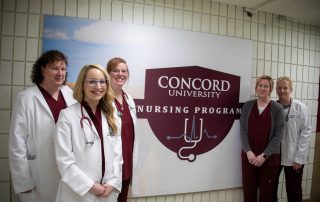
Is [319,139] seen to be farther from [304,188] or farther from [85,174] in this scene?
[85,174]

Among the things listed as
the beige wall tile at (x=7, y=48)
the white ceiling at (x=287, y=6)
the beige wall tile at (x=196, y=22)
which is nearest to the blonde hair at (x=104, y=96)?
the beige wall tile at (x=7, y=48)

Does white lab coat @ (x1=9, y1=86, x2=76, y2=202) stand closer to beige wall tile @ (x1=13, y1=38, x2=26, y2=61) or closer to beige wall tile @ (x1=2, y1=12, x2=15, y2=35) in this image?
beige wall tile @ (x1=13, y1=38, x2=26, y2=61)

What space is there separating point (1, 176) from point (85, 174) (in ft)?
3.56

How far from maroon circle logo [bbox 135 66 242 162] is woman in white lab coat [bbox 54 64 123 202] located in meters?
0.78

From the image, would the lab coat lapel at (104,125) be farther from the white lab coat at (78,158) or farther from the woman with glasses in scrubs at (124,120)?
the woman with glasses in scrubs at (124,120)

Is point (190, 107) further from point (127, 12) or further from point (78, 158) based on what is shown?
point (78, 158)

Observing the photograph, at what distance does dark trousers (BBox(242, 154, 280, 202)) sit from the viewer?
2.41m

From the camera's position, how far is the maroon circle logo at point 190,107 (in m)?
2.38

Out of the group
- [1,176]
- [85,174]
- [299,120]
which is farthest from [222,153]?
[1,176]

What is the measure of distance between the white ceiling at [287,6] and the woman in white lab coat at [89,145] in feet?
6.01

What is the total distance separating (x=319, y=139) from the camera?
3.24 metres

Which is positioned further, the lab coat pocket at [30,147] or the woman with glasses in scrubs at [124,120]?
the woman with glasses in scrubs at [124,120]

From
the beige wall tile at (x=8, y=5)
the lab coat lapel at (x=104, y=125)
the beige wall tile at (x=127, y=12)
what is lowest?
the lab coat lapel at (x=104, y=125)

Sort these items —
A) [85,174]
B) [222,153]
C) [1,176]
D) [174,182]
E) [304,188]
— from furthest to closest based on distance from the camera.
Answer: [304,188] < [222,153] < [174,182] < [1,176] < [85,174]
